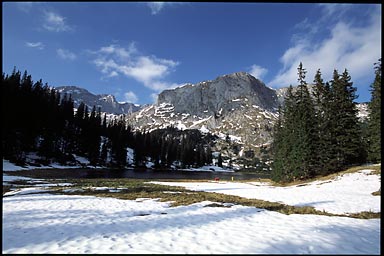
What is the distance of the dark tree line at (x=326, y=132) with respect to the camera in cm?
4053

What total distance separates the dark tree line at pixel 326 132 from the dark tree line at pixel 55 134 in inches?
2379

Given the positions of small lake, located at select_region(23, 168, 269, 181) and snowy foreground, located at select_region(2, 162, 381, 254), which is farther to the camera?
small lake, located at select_region(23, 168, 269, 181)

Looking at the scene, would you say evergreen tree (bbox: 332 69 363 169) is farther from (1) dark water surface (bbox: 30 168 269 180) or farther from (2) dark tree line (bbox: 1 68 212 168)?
(2) dark tree line (bbox: 1 68 212 168)

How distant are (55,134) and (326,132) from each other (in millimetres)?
79703

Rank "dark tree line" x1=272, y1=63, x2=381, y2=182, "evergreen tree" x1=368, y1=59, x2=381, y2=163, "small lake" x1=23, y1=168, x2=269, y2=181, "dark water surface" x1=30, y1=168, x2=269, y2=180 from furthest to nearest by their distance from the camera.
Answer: "dark water surface" x1=30, y1=168, x2=269, y2=180 → "small lake" x1=23, y1=168, x2=269, y2=181 → "dark tree line" x1=272, y1=63, x2=381, y2=182 → "evergreen tree" x1=368, y1=59, x2=381, y2=163

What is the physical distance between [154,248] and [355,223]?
1005cm

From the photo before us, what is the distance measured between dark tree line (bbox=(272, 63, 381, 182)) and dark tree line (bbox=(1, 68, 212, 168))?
60425 millimetres

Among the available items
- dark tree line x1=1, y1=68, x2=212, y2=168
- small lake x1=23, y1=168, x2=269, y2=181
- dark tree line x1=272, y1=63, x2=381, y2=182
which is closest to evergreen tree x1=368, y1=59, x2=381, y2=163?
dark tree line x1=272, y1=63, x2=381, y2=182

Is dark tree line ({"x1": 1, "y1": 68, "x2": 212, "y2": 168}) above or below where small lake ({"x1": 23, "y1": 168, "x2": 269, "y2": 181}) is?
above

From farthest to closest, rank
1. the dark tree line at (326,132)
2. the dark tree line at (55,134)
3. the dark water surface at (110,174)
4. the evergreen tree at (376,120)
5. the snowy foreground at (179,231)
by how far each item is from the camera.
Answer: the dark tree line at (55,134)
the dark water surface at (110,174)
the dark tree line at (326,132)
the evergreen tree at (376,120)
the snowy foreground at (179,231)

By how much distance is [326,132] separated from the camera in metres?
42.2

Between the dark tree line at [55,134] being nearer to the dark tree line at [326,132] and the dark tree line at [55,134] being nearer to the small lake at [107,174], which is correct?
the small lake at [107,174]

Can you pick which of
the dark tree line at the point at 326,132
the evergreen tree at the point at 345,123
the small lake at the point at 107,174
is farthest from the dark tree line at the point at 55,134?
the evergreen tree at the point at 345,123

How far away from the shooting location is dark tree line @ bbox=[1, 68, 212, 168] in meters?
61.9
